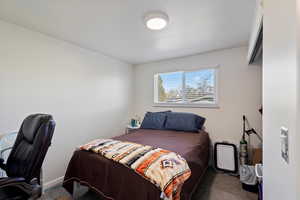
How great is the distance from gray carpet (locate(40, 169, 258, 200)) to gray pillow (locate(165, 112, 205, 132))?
91 cm

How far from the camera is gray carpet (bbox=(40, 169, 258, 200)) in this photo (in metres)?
2.03

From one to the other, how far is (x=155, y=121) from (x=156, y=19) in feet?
6.60

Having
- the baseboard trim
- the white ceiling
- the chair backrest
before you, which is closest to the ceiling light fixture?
the white ceiling

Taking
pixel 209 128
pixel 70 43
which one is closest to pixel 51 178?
pixel 70 43

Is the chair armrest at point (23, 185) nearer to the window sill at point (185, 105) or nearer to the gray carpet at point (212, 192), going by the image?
the gray carpet at point (212, 192)

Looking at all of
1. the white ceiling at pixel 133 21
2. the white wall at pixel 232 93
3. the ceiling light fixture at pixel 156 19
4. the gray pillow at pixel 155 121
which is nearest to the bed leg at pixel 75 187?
the gray pillow at pixel 155 121

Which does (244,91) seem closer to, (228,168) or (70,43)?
(228,168)

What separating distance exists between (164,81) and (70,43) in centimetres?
220

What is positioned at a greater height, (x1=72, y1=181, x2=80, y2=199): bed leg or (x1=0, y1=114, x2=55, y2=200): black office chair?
(x1=0, y1=114, x2=55, y2=200): black office chair

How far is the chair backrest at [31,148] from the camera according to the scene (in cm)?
118

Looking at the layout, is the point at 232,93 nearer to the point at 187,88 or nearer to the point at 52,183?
the point at 187,88

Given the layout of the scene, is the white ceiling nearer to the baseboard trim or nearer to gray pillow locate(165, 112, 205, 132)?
gray pillow locate(165, 112, 205, 132)

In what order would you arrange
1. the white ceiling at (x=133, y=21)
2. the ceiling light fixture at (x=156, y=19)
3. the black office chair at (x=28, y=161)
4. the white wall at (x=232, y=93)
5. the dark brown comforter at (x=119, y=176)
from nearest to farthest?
the black office chair at (x=28, y=161), the dark brown comforter at (x=119, y=176), the white ceiling at (x=133, y=21), the ceiling light fixture at (x=156, y=19), the white wall at (x=232, y=93)

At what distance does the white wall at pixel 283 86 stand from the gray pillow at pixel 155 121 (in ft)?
7.65
